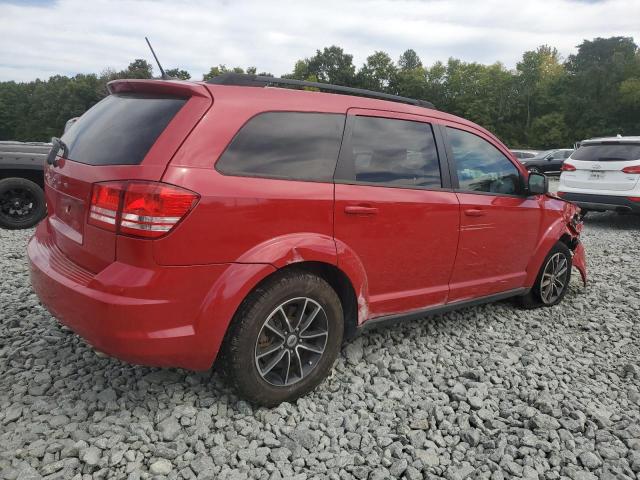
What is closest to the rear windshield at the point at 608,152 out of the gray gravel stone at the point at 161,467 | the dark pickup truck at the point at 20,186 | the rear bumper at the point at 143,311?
the rear bumper at the point at 143,311

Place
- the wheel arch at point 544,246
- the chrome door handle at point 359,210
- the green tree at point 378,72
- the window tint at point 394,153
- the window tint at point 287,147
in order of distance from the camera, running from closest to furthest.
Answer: the window tint at point 287,147
the chrome door handle at point 359,210
the window tint at point 394,153
the wheel arch at point 544,246
the green tree at point 378,72

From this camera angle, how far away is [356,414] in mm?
2672

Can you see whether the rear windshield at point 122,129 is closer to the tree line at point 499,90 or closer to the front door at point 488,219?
the front door at point 488,219

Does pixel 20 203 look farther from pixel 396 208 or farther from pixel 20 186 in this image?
pixel 396 208

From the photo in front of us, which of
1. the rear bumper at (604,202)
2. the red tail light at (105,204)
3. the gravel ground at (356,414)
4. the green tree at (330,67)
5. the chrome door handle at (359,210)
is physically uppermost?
the green tree at (330,67)

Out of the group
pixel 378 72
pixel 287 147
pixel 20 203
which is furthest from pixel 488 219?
pixel 378 72

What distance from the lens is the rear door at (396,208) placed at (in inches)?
111

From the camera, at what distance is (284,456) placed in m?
2.30

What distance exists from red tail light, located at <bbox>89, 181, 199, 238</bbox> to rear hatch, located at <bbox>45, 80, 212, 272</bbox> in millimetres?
54

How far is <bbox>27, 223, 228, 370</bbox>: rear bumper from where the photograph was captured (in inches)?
84.8

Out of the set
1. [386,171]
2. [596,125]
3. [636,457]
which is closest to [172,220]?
[386,171]

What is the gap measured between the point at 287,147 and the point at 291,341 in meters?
1.04

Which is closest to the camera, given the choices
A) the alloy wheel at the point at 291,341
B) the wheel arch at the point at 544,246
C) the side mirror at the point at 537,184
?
the alloy wheel at the point at 291,341

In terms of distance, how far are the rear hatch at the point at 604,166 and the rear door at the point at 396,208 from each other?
692cm
